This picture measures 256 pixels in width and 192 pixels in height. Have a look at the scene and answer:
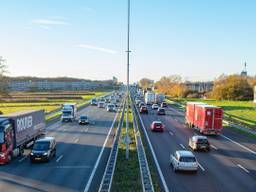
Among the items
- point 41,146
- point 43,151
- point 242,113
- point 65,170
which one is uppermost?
point 41,146

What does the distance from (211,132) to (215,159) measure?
1337cm

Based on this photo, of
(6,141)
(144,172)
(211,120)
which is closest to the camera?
(144,172)

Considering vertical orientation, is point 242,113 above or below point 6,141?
below

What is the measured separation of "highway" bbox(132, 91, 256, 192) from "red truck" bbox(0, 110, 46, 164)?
1121 cm

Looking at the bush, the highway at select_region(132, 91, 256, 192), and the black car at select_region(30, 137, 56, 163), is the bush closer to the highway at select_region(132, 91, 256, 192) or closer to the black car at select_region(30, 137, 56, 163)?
the highway at select_region(132, 91, 256, 192)

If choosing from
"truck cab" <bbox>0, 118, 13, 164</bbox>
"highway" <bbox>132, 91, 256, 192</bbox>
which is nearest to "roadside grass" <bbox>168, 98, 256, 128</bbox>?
"highway" <bbox>132, 91, 256, 192</bbox>

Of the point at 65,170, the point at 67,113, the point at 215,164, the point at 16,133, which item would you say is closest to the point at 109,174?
the point at 65,170

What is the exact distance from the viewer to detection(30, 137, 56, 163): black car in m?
27.6

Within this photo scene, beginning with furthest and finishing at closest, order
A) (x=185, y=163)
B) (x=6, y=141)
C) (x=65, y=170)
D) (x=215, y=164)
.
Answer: (x=215, y=164), (x=6, y=141), (x=65, y=170), (x=185, y=163)

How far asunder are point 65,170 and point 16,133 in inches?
249

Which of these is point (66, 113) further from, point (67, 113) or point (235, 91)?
point (235, 91)

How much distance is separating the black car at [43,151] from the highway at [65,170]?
44 centimetres

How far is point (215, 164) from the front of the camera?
27.5 metres

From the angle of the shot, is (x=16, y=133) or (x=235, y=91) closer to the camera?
(x=16, y=133)
